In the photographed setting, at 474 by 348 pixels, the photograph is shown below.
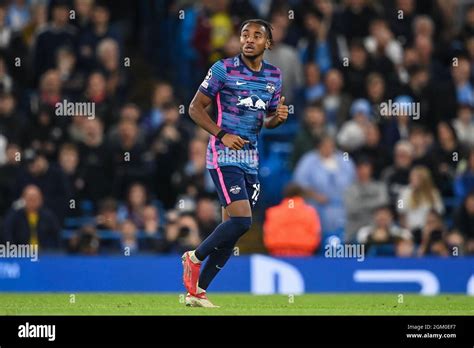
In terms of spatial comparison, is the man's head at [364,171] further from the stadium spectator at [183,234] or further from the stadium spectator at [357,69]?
the stadium spectator at [183,234]

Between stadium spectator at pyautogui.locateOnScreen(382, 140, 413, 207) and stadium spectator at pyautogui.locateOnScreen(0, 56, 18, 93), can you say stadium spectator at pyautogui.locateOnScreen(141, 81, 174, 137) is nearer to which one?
stadium spectator at pyautogui.locateOnScreen(0, 56, 18, 93)

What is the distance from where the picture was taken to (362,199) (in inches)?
755

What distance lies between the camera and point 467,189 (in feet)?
64.8

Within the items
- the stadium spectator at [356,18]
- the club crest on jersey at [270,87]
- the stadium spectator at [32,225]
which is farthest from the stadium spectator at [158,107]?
the club crest on jersey at [270,87]

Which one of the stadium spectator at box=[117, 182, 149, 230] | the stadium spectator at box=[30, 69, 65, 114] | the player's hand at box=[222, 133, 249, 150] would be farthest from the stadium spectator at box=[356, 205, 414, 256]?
the player's hand at box=[222, 133, 249, 150]

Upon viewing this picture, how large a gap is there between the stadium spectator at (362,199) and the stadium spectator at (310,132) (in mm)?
835

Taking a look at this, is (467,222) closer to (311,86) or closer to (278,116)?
(311,86)

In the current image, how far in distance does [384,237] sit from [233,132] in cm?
610

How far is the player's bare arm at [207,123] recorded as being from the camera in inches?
510

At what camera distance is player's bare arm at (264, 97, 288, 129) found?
44.3 ft

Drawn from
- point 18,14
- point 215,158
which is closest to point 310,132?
point 18,14
